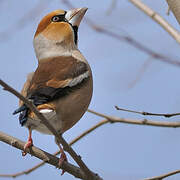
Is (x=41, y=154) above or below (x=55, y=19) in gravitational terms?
below

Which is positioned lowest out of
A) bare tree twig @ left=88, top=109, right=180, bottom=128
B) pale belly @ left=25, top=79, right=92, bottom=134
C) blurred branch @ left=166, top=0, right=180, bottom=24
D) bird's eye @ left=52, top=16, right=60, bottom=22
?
bare tree twig @ left=88, top=109, right=180, bottom=128

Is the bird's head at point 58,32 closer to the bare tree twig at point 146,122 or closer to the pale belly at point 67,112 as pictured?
the pale belly at point 67,112

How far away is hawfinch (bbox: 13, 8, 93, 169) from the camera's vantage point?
286 centimetres

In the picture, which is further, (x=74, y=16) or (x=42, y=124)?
(x=74, y=16)

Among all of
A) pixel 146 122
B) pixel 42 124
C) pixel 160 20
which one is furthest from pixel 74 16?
pixel 146 122

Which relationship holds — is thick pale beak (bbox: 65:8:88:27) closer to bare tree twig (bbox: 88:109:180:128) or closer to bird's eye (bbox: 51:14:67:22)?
bird's eye (bbox: 51:14:67:22)

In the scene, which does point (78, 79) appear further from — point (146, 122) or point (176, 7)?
point (176, 7)

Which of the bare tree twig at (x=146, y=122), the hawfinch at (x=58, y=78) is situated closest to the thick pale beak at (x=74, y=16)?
the hawfinch at (x=58, y=78)

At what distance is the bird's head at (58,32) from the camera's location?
3916 mm

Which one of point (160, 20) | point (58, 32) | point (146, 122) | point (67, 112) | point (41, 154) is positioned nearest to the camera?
point (41, 154)

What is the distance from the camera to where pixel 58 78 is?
10.2 feet

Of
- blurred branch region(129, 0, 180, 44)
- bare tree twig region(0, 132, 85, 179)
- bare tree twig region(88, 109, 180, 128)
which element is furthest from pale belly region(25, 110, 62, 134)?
blurred branch region(129, 0, 180, 44)

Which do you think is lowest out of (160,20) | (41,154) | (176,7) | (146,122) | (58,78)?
(146,122)

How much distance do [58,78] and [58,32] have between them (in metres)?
0.98
